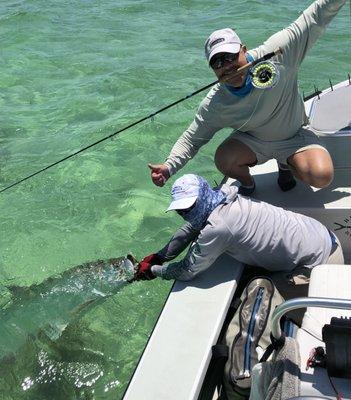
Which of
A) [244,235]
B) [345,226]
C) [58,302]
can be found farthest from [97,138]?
[244,235]

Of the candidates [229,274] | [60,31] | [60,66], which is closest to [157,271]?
[229,274]

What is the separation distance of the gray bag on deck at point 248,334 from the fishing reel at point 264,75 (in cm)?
128

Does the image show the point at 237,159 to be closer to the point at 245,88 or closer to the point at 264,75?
the point at 245,88

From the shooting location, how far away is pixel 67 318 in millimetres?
4215

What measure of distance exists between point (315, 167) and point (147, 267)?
131 cm

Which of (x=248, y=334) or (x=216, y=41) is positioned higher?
(x=216, y=41)

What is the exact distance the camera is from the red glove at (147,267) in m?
3.50

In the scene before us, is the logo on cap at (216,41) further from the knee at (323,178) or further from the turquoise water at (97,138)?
the turquoise water at (97,138)

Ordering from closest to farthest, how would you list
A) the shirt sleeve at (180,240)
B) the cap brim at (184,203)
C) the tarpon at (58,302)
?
the cap brim at (184,203), the shirt sleeve at (180,240), the tarpon at (58,302)

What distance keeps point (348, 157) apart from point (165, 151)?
2.98 m

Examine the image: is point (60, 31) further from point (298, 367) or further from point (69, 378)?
point (298, 367)

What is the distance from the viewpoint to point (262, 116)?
375cm

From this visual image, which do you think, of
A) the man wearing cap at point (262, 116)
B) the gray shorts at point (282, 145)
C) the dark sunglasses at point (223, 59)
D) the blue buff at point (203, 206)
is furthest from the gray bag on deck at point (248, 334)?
the dark sunglasses at point (223, 59)

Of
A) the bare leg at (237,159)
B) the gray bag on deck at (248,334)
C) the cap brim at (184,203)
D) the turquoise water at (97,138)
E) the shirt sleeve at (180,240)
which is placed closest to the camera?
the gray bag on deck at (248,334)
